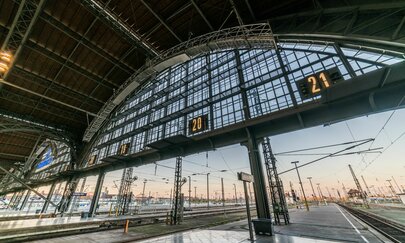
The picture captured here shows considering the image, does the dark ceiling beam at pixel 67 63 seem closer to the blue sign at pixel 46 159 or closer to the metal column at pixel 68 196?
the metal column at pixel 68 196

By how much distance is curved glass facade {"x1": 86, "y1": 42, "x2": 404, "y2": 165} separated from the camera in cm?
1139

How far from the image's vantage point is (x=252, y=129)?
12.6 metres

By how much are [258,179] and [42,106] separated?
30.8 meters

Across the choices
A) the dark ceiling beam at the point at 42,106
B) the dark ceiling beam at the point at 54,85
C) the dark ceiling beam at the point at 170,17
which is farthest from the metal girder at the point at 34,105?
the dark ceiling beam at the point at 170,17

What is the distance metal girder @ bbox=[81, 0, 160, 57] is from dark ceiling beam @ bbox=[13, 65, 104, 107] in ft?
39.0

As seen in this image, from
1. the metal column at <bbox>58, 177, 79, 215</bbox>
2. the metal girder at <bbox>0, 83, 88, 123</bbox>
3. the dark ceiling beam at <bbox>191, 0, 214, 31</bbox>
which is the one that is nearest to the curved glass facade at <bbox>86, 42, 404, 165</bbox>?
the dark ceiling beam at <bbox>191, 0, 214, 31</bbox>

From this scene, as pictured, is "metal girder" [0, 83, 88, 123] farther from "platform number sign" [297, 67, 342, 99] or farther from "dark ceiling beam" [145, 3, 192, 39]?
"platform number sign" [297, 67, 342, 99]

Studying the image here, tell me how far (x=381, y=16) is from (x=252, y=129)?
9.57m

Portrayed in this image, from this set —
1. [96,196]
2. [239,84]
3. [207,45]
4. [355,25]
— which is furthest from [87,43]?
[355,25]

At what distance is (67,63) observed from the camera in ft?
61.0

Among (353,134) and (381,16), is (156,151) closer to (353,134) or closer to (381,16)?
(353,134)

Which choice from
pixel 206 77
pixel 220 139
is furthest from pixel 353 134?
pixel 206 77

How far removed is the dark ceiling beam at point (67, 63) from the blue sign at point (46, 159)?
94.0 feet

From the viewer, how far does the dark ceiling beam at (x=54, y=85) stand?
17.6 metres
